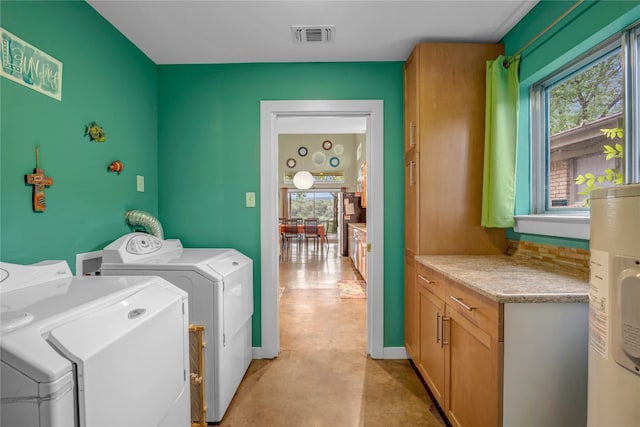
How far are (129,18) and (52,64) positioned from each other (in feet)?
2.04

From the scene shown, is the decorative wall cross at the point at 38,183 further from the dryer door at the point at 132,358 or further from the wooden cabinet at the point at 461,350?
the wooden cabinet at the point at 461,350

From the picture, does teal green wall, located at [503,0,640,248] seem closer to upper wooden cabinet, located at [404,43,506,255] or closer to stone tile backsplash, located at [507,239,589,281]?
stone tile backsplash, located at [507,239,589,281]

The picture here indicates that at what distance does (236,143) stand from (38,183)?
1.30 metres

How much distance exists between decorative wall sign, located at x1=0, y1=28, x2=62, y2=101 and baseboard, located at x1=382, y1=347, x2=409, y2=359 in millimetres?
2642

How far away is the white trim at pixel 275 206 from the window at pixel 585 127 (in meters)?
1.04

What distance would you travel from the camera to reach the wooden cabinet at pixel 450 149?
2129 mm

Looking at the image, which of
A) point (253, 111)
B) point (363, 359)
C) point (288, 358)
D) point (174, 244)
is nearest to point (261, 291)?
point (288, 358)

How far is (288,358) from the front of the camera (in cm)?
248

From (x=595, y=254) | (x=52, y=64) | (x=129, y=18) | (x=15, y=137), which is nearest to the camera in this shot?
(x=595, y=254)

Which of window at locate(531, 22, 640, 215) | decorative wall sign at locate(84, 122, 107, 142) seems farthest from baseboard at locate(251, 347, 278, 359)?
window at locate(531, 22, 640, 215)

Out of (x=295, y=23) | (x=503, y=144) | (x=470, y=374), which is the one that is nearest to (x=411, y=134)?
(x=503, y=144)

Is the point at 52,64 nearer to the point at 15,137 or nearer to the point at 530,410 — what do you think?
the point at 15,137

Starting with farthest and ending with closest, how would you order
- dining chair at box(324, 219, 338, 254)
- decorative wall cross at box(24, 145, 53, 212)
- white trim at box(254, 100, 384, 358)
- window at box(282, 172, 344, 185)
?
dining chair at box(324, 219, 338, 254) < window at box(282, 172, 344, 185) < white trim at box(254, 100, 384, 358) < decorative wall cross at box(24, 145, 53, 212)

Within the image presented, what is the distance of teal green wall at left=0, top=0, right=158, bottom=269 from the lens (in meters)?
1.35
